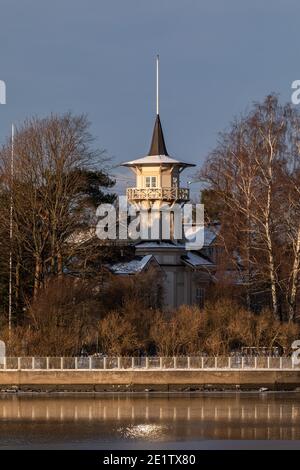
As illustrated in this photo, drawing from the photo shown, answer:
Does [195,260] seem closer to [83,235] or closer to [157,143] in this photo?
[157,143]

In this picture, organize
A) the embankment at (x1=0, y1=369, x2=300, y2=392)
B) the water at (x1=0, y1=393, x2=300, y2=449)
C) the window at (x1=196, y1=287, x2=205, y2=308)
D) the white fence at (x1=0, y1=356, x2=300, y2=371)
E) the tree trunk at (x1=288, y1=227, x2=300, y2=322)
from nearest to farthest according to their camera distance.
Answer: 1. the water at (x1=0, y1=393, x2=300, y2=449)
2. the embankment at (x1=0, y1=369, x2=300, y2=392)
3. the white fence at (x1=0, y1=356, x2=300, y2=371)
4. the tree trunk at (x1=288, y1=227, x2=300, y2=322)
5. the window at (x1=196, y1=287, x2=205, y2=308)

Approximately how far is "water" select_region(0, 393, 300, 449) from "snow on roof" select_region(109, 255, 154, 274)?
60.2 feet

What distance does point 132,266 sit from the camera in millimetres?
79875

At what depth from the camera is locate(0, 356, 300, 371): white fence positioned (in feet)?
197

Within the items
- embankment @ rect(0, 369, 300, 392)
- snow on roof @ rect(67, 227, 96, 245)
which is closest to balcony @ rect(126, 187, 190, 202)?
snow on roof @ rect(67, 227, 96, 245)

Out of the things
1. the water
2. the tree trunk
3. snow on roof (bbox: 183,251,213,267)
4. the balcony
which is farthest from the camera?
the balcony

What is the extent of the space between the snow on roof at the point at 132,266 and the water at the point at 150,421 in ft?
60.2

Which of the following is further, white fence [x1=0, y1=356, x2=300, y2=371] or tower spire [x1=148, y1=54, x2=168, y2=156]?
tower spire [x1=148, y1=54, x2=168, y2=156]

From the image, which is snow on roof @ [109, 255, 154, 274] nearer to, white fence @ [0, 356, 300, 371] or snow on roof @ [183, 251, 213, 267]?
snow on roof @ [183, 251, 213, 267]

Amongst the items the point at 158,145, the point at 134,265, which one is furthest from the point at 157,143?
the point at 134,265

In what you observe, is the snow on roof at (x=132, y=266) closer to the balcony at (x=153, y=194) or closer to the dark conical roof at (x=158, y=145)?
the balcony at (x=153, y=194)

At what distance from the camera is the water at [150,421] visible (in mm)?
42438
